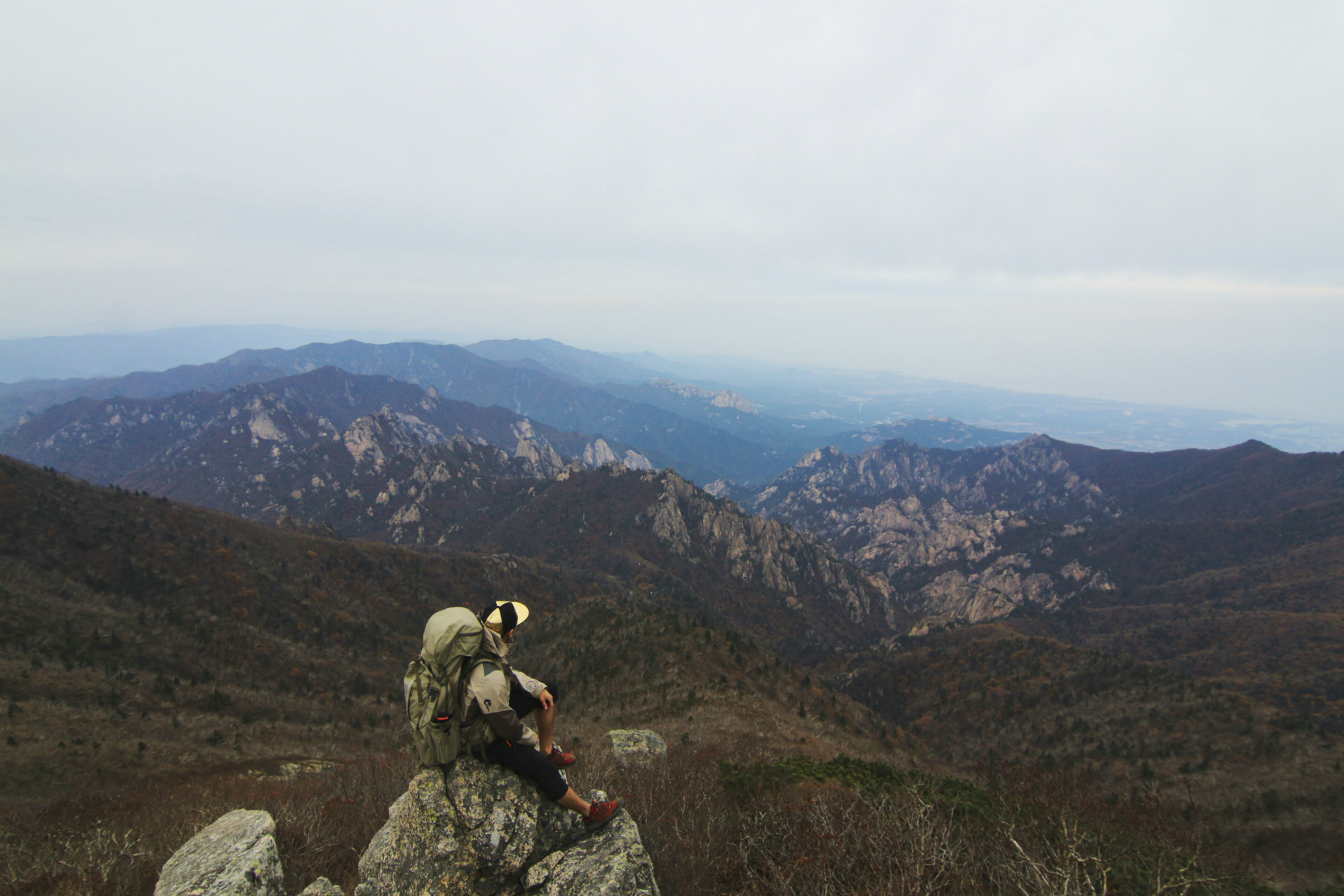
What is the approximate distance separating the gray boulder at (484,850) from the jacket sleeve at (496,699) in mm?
1560

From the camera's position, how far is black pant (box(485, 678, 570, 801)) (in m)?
7.62

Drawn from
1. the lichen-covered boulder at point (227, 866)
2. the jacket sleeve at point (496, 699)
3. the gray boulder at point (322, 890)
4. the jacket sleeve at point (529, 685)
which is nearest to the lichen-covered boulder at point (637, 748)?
the gray boulder at point (322, 890)

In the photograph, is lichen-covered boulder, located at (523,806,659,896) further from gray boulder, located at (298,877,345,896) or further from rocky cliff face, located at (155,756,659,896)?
gray boulder, located at (298,877,345,896)

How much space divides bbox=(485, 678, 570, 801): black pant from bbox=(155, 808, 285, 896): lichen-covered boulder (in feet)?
18.4

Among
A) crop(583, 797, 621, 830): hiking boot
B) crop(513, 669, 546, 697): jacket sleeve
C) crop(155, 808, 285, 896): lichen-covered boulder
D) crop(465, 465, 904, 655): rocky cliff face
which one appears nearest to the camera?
crop(513, 669, 546, 697): jacket sleeve

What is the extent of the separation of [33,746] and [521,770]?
36085 mm

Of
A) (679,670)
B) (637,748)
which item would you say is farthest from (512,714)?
(679,670)

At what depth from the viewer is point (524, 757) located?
7.68 metres

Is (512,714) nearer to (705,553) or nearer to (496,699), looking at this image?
(496,699)

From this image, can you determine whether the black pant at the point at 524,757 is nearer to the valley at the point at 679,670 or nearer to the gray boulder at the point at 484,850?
the gray boulder at the point at 484,850

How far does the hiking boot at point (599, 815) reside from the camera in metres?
8.36

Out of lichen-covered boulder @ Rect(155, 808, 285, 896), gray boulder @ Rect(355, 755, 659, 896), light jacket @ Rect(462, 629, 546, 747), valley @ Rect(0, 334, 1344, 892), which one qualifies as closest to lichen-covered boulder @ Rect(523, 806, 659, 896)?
gray boulder @ Rect(355, 755, 659, 896)

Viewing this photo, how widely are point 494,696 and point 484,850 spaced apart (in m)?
2.93

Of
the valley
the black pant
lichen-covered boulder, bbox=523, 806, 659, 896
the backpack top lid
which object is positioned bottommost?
the valley
